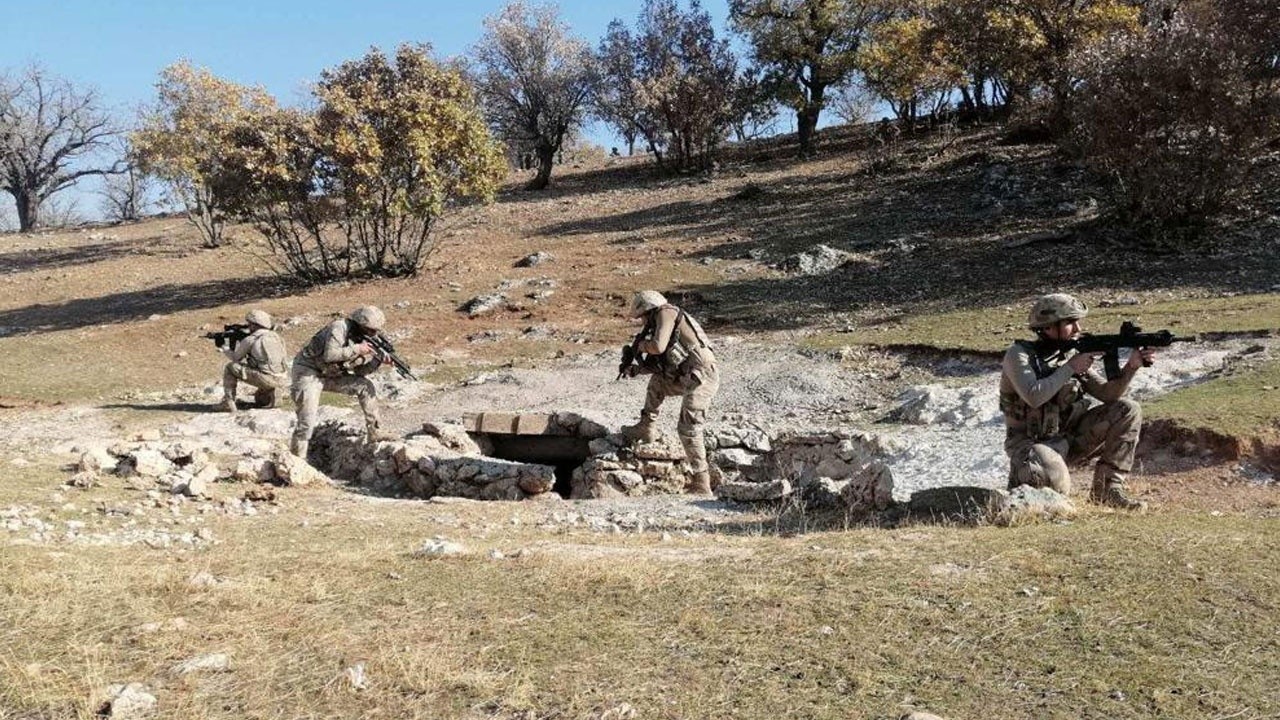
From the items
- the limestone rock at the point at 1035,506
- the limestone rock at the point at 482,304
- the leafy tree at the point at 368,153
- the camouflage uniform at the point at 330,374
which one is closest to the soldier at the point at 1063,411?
the limestone rock at the point at 1035,506

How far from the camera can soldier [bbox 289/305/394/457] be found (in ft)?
35.3

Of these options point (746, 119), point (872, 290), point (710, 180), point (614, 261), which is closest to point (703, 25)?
point (746, 119)

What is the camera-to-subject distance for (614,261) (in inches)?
904

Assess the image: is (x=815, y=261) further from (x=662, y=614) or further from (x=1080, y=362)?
(x=662, y=614)

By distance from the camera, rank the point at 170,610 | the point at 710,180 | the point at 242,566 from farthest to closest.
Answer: the point at 710,180, the point at 242,566, the point at 170,610

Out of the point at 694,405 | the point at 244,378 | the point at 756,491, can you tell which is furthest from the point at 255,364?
the point at 756,491

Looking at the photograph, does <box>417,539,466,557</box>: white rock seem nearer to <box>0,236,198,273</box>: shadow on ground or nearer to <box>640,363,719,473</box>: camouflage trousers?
<box>640,363,719,473</box>: camouflage trousers

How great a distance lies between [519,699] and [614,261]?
64.0 feet

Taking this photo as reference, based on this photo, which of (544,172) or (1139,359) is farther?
(544,172)

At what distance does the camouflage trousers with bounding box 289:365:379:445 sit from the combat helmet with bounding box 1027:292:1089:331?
7.37 m

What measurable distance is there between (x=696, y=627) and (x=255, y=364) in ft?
33.2

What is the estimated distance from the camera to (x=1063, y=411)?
6926 millimetres

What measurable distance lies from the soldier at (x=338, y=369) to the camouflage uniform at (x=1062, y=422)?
6737 mm

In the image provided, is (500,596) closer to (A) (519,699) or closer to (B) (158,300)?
(A) (519,699)
